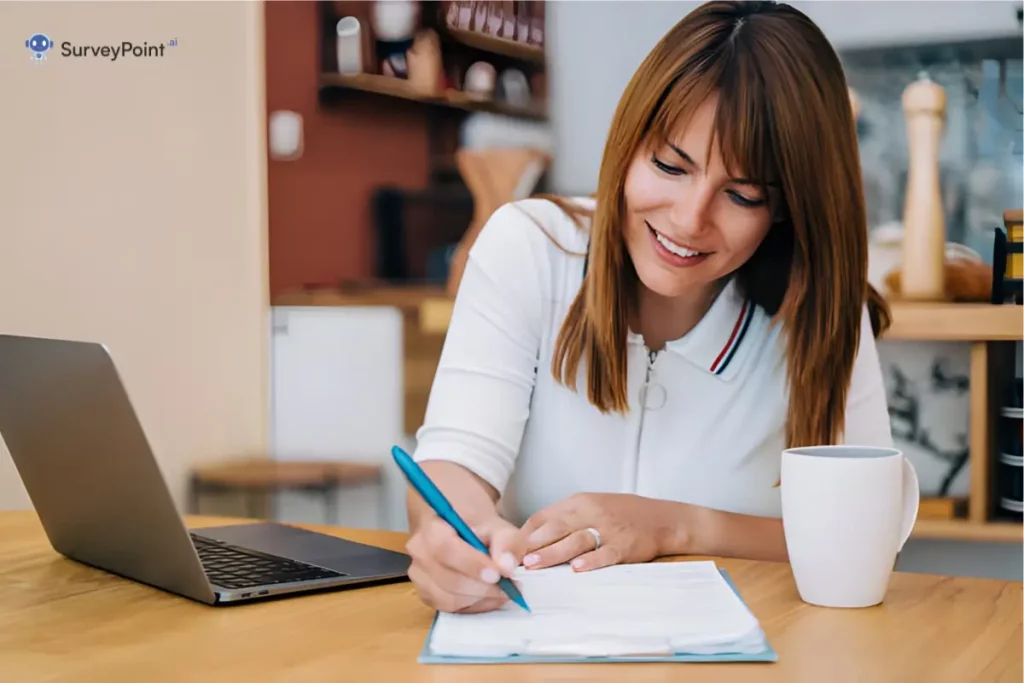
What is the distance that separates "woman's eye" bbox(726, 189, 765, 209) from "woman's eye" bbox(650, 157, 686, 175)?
5 centimetres

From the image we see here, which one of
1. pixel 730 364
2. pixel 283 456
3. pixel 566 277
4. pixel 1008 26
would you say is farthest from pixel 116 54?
pixel 1008 26

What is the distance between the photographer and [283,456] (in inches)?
86.7

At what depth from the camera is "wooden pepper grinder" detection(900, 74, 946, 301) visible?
5.39 feet

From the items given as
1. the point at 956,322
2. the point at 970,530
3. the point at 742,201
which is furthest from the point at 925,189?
the point at 742,201

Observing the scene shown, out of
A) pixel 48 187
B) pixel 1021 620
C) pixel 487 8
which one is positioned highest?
pixel 487 8

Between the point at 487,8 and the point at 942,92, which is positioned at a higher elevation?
the point at 487,8

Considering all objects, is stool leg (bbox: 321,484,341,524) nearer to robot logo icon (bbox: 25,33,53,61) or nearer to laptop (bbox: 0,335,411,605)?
robot logo icon (bbox: 25,33,53,61)

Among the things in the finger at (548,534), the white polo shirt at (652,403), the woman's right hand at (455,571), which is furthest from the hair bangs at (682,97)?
the woman's right hand at (455,571)

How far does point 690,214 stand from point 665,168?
57 millimetres

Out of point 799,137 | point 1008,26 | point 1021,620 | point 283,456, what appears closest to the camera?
point 1021,620

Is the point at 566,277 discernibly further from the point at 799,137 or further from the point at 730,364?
the point at 799,137

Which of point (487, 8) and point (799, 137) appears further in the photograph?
point (487, 8)

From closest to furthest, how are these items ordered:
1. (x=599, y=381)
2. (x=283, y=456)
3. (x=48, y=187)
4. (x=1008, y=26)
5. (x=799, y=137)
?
1. (x=799, y=137)
2. (x=599, y=381)
3. (x=1008, y=26)
4. (x=48, y=187)
5. (x=283, y=456)

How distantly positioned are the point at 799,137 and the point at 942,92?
66 centimetres
